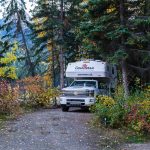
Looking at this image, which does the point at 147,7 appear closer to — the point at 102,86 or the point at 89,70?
the point at 89,70

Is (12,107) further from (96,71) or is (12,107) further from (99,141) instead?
(99,141)

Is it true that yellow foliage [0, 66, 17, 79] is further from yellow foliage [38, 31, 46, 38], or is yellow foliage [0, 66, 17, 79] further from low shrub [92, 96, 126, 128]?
low shrub [92, 96, 126, 128]

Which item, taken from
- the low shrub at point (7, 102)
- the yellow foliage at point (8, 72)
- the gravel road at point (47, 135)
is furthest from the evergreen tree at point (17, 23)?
the gravel road at point (47, 135)

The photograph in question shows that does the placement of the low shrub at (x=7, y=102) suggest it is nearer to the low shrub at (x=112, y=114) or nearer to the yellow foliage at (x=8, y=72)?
the low shrub at (x=112, y=114)

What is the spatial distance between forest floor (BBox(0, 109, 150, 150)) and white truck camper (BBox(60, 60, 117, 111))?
594 cm

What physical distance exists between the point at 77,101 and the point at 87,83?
6.61ft

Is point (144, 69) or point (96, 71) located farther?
point (96, 71)

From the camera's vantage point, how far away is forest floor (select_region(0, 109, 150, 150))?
12.4 metres

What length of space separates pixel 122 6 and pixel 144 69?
11.7 ft

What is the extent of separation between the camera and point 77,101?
79.3ft

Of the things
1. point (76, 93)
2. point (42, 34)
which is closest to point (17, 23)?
point (42, 34)

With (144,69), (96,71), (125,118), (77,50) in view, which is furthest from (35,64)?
(125,118)

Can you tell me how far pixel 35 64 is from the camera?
136 ft


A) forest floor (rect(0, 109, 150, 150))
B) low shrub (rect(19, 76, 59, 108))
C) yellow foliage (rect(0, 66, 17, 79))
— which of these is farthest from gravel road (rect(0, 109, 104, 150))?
yellow foliage (rect(0, 66, 17, 79))
